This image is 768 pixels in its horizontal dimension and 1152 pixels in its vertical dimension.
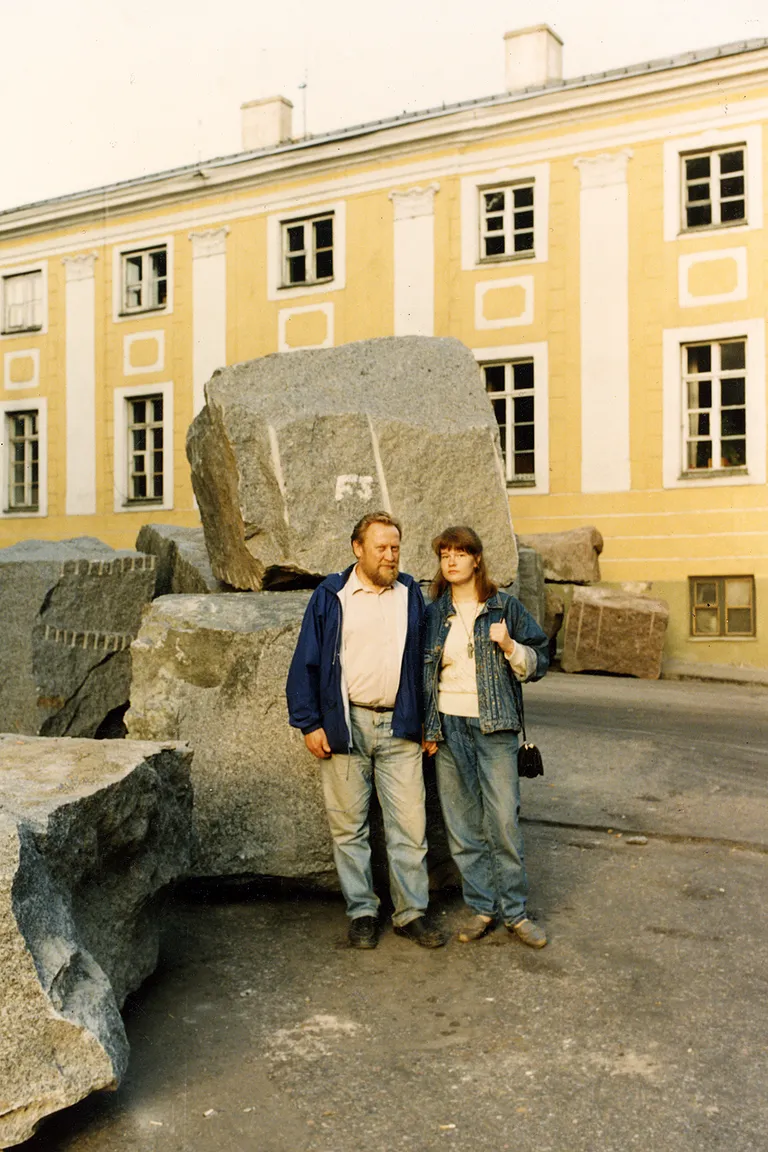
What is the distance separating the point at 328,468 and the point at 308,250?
580 inches

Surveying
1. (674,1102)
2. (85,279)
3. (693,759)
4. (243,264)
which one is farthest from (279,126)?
(674,1102)

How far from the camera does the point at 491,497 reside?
6.62 m

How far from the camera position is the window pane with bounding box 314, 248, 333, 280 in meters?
20.3

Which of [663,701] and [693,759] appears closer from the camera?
[693,759]

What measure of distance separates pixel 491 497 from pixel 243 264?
1528cm

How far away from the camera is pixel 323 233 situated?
66.8ft

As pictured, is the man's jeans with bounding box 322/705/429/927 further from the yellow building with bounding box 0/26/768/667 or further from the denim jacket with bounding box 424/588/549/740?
the yellow building with bounding box 0/26/768/667

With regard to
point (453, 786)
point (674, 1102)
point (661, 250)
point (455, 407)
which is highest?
point (661, 250)

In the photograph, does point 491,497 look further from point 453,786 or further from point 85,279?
point 85,279

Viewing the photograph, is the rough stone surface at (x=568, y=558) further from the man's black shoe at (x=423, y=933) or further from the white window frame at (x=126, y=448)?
the man's black shoe at (x=423, y=933)

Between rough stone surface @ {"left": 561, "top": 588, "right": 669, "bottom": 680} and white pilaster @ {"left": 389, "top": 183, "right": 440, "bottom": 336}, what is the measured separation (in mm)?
6432

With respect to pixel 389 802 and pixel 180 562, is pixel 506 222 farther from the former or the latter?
pixel 389 802

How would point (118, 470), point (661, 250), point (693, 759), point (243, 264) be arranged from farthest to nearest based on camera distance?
point (118, 470) → point (243, 264) → point (661, 250) → point (693, 759)

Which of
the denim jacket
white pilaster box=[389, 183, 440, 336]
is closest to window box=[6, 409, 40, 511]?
white pilaster box=[389, 183, 440, 336]
